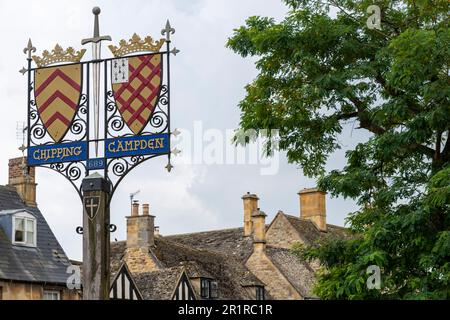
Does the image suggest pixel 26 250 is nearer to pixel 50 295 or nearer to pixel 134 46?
pixel 50 295

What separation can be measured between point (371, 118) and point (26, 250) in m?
18.7

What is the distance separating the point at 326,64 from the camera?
1880 cm

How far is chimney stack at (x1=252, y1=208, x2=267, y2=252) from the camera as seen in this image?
49341 millimetres

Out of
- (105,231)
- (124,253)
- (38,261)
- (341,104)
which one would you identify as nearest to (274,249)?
(124,253)

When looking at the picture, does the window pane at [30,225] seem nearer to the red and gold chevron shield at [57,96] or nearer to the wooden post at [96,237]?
the red and gold chevron shield at [57,96]

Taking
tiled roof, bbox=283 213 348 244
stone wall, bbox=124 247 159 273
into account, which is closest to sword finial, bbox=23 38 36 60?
stone wall, bbox=124 247 159 273

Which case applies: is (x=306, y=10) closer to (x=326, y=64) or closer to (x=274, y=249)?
(x=326, y=64)

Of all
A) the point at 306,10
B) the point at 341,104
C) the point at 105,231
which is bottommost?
the point at 105,231

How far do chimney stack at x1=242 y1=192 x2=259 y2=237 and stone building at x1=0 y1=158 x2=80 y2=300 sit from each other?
17.3 m

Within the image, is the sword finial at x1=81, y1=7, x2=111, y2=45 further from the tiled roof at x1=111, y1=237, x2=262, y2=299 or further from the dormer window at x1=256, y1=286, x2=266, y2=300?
the dormer window at x1=256, y1=286, x2=266, y2=300

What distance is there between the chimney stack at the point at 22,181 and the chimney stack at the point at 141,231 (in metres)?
6.10

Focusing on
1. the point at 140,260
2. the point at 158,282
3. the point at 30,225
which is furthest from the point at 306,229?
the point at 30,225

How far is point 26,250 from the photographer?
111 feet
